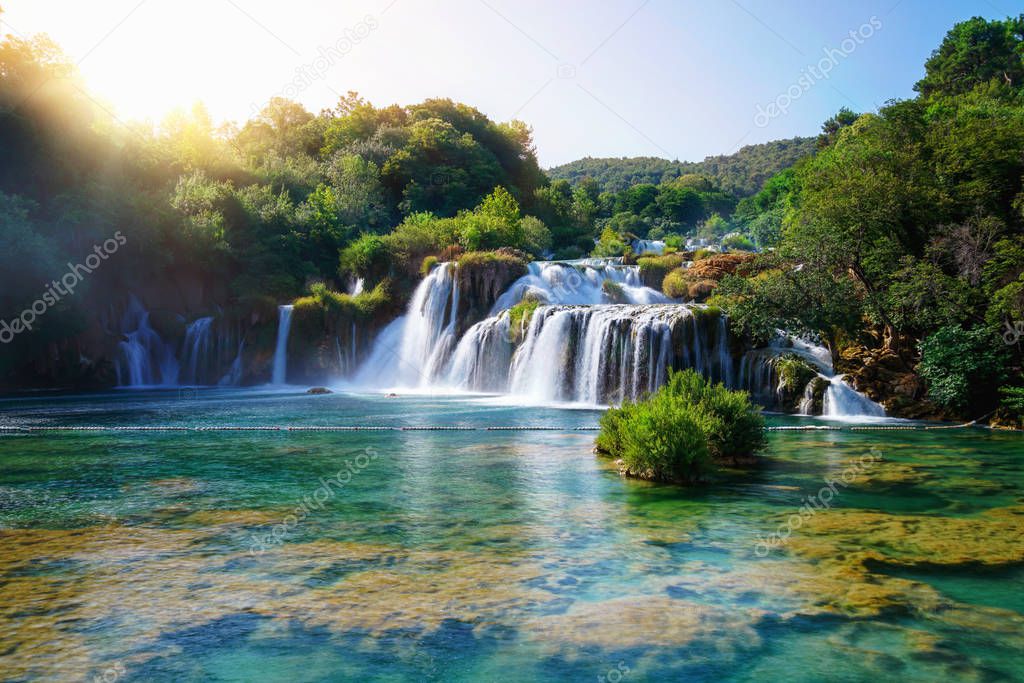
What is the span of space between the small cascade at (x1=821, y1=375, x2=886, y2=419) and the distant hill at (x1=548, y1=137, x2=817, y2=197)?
110367 millimetres

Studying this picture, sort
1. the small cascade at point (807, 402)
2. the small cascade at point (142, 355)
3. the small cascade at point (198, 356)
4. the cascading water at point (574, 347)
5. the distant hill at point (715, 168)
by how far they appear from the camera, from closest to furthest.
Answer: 1. the small cascade at point (807, 402)
2. the cascading water at point (574, 347)
3. the small cascade at point (142, 355)
4. the small cascade at point (198, 356)
5. the distant hill at point (715, 168)

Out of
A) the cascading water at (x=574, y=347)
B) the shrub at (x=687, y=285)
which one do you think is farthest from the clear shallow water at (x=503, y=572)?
the shrub at (x=687, y=285)

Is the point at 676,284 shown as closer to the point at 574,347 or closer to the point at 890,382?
the point at 574,347

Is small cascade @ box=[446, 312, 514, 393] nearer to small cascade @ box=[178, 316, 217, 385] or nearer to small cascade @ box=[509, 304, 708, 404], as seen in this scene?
small cascade @ box=[509, 304, 708, 404]

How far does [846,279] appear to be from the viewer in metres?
22.7

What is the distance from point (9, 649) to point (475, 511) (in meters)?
5.31

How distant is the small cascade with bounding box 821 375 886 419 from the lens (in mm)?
21172

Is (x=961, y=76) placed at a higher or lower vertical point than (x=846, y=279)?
higher

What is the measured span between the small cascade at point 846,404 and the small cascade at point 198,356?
30941mm

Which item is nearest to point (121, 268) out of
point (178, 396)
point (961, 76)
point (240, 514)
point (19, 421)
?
point (178, 396)

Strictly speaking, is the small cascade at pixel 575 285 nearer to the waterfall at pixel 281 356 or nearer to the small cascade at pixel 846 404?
the waterfall at pixel 281 356

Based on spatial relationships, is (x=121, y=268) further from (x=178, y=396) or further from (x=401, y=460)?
(x=401, y=460)

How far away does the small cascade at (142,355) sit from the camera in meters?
36.1

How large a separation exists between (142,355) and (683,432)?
34599mm
